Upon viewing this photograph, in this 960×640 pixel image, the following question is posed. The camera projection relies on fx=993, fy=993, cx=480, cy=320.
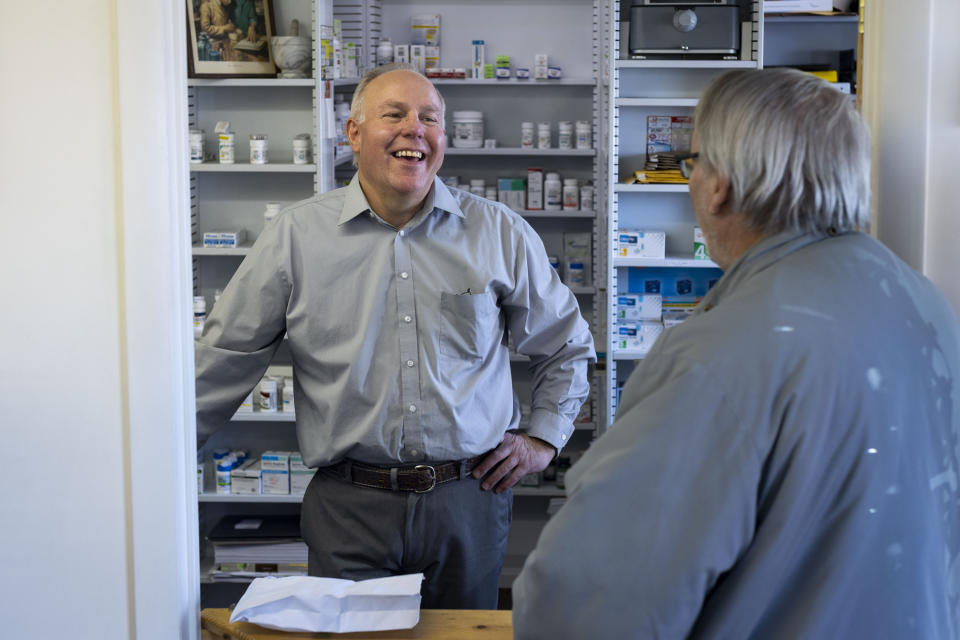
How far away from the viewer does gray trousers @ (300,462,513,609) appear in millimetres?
2207

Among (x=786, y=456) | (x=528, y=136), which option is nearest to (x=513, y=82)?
(x=528, y=136)

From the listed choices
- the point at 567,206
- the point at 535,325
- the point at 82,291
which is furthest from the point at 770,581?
the point at 567,206

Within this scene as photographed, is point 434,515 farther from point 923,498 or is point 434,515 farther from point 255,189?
point 255,189

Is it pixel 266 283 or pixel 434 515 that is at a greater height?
pixel 266 283

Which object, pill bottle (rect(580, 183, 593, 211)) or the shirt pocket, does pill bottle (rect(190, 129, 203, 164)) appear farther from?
the shirt pocket

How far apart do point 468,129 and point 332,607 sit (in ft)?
12.0

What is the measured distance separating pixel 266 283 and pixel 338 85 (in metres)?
2.34

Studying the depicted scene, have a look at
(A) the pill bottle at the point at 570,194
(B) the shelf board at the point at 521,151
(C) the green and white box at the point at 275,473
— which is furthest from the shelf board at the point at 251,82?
(C) the green and white box at the point at 275,473

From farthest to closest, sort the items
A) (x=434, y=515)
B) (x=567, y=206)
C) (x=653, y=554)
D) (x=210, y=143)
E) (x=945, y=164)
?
1. (x=567, y=206)
2. (x=210, y=143)
3. (x=434, y=515)
4. (x=945, y=164)
5. (x=653, y=554)

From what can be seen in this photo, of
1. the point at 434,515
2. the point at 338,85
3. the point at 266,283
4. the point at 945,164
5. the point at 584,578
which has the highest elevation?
the point at 338,85

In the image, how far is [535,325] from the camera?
2.45 metres

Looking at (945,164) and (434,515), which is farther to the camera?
(434,515)

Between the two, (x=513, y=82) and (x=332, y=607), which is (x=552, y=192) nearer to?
(x=513, y=82)

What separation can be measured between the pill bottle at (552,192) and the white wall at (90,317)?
11.9 feet
